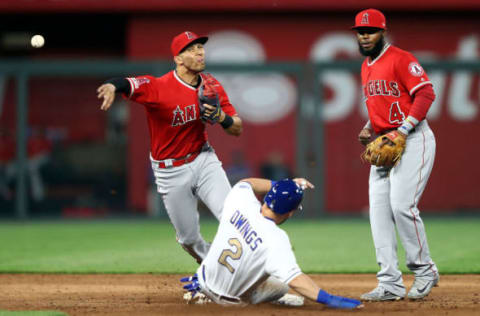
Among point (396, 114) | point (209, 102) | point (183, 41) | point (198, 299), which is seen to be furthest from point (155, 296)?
point (396, 114)

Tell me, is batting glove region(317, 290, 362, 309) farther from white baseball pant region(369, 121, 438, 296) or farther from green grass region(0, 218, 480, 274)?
green grass region(0, 218, 480, 274)

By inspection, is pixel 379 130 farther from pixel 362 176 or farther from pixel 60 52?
pixel 60 52

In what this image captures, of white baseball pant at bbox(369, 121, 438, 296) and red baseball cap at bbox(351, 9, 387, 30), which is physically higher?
red baseball cap at bbox(351, 9, 387, 30)

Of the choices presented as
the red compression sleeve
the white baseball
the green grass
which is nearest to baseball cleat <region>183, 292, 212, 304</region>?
the green grass

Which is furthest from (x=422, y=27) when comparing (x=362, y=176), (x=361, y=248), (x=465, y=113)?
(x=361, y=248)

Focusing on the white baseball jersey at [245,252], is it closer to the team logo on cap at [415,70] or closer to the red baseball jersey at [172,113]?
the red baseball jersey at [172,113]

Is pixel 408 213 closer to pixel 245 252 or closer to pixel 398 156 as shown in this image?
pixel 398 156

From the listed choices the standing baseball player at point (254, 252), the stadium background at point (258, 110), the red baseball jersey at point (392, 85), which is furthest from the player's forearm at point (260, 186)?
the stadium background at point (258, 110)
